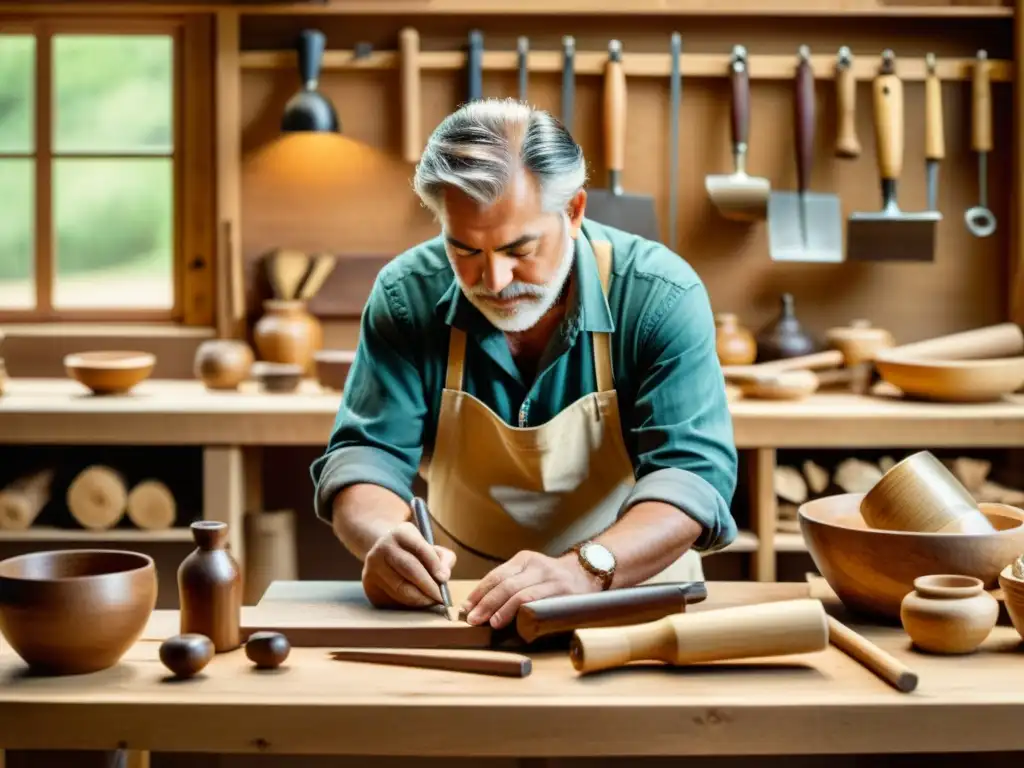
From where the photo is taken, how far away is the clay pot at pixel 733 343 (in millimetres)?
4301

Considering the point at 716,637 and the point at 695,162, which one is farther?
the point at 695,162

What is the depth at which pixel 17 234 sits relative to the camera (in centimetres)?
464

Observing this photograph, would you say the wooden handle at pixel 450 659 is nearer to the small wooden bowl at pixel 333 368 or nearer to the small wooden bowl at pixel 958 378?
the small wooden bowl at pixel 333 368

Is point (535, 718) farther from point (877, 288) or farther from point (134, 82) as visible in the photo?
point (134, 82)

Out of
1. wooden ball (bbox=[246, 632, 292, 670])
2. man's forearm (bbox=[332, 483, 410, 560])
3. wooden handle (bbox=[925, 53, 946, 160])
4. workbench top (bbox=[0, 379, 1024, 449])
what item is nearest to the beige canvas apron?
man's forearm (bbox=[332, 483, 410, 560])

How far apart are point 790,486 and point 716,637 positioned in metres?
2.30

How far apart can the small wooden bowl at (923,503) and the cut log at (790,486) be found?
193cm

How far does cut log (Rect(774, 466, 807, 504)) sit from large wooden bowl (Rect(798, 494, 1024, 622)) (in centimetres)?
194

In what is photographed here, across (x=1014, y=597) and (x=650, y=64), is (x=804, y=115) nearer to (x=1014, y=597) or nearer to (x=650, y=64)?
(x=650, y=64)

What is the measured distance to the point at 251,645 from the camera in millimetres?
1802

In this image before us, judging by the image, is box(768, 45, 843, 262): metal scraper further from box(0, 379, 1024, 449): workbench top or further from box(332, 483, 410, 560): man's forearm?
box(332, 483, 410, 560): man's forearm

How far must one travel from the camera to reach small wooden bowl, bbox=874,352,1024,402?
3881mm

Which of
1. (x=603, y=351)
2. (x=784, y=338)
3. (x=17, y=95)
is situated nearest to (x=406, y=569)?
(x=603, y=351)

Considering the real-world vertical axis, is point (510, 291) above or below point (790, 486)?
above
